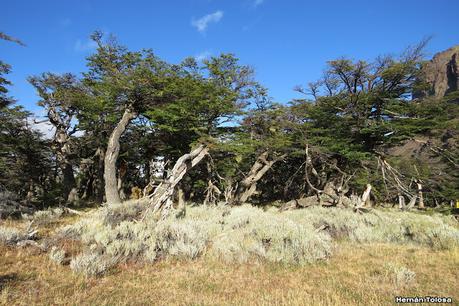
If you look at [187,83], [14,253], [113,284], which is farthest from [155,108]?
[113,284]

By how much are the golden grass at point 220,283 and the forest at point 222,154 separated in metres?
0.59

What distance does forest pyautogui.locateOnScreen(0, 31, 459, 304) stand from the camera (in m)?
7.98

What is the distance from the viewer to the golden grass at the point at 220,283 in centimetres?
460

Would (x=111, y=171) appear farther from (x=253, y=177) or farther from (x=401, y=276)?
(x=401, y=276)

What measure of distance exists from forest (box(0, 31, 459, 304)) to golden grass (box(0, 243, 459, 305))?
1.94 feet

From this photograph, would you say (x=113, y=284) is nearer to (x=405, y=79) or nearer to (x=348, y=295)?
(x=348, y=295)

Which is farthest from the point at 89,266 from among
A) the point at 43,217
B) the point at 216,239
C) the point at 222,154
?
the point at 222,154

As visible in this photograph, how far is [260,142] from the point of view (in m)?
16.8

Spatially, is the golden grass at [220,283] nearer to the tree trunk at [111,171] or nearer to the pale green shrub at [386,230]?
the pale green shrub at [386,230]

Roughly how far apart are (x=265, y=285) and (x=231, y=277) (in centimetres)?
75

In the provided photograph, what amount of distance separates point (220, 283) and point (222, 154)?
12034 mm

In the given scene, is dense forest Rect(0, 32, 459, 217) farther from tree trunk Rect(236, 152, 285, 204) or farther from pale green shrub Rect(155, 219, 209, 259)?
pale green shrub Rect(155, 219, 209, 259)

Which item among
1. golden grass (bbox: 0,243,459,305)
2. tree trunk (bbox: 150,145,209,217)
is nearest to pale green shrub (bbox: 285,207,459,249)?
golden grass (bbox: 0,243,459,305)

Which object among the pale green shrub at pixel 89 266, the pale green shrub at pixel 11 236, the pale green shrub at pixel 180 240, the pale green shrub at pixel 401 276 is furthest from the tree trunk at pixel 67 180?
the pale green shrub at pixel 401 276
